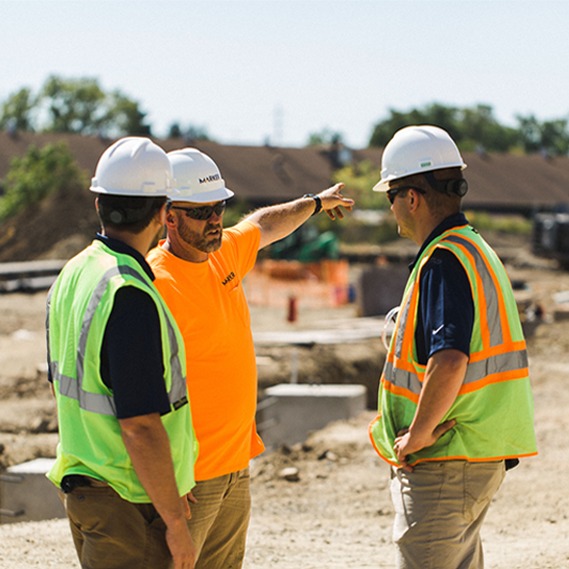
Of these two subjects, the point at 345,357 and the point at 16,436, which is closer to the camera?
the point at 16,436

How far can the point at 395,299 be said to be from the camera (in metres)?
17.2

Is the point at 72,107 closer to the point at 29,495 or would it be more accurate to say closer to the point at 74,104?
the point at 74,104

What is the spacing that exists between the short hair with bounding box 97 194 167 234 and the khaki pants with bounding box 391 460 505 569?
4.51 feet

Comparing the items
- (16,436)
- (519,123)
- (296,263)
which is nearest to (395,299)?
(296,263)

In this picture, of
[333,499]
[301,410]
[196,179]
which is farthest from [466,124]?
[196,179]

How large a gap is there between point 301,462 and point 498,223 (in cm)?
4030

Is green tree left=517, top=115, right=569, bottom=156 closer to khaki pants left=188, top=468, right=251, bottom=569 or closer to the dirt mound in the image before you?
the dirt mound

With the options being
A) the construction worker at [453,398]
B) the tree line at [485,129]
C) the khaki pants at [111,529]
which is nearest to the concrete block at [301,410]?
the construction worker at [453,398]

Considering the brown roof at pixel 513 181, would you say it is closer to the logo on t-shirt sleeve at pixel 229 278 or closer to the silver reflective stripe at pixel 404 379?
the logo on t-shirt sleeve at pixel 229 278

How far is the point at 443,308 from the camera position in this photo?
2.43m

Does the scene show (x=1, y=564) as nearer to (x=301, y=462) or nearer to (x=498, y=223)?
(x=301, y=462)

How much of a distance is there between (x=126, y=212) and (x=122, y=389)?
0.59 m

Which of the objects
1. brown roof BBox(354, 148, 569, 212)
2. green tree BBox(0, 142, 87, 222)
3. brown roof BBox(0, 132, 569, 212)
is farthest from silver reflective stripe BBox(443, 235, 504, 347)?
brown roof BBox(354, 148, 569, 212)

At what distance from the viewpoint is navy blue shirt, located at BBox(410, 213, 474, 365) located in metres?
2.41
